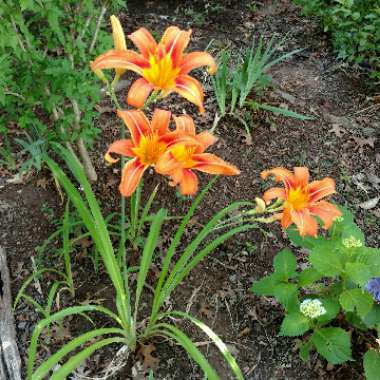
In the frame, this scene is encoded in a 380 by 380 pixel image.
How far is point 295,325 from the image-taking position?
6.69ft

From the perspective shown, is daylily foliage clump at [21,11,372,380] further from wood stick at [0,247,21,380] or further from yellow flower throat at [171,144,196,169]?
wood stick at [0,247,21,380]

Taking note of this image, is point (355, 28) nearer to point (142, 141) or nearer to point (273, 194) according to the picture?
point (273, 194)

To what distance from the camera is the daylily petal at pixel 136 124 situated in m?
1.57

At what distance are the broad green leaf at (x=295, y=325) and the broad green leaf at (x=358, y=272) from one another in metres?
0.28

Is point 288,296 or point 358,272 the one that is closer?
point 358,272

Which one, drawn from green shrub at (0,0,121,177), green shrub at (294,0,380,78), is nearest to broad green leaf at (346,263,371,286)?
green shrub at (0,0,121,177)

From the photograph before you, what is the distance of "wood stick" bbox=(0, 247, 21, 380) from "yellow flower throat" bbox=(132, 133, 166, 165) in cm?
115

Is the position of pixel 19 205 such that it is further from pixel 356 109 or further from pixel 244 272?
pixel 356 109

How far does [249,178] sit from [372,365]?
1.34m

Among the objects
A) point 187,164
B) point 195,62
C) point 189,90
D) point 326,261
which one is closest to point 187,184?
point 187,164

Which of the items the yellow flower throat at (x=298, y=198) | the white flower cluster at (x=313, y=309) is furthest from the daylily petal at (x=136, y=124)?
the white flower cluster at (x=313, y=309)

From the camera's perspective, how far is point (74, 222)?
8.07 feet

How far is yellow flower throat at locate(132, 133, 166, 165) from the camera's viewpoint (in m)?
1.61

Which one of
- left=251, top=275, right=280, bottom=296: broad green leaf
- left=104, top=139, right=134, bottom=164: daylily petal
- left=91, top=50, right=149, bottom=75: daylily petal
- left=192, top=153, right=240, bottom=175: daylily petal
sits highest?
left=91, top=50, right=149, bottom=75: daylily petal
